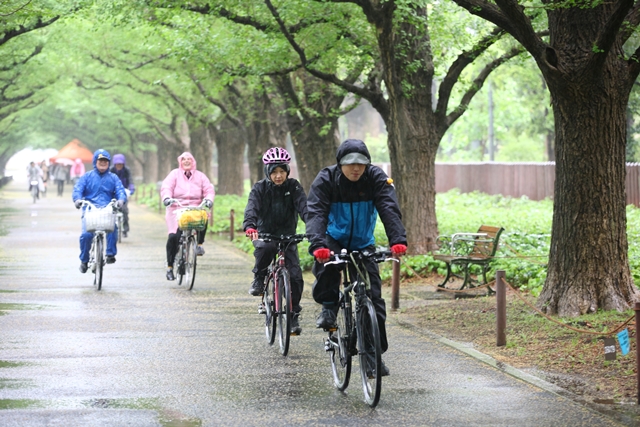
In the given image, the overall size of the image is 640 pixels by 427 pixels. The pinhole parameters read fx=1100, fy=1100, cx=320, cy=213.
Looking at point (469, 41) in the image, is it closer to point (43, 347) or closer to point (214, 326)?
point (214, 326)

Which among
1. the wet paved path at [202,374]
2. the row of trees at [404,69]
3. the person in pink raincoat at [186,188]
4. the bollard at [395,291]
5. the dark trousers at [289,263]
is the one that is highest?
the row of trees at [404,69]

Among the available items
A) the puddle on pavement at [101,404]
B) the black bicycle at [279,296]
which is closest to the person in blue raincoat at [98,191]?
the black bicycle at [279,296]

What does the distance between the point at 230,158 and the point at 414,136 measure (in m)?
26.2

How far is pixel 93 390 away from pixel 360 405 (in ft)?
6.37

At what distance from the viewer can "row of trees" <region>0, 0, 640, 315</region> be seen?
11023 mm

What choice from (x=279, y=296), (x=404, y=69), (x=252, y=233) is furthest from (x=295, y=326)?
(x=404, y=69)

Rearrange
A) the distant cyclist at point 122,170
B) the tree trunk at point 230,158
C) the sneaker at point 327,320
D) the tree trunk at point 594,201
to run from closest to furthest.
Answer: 1. the sneaker at point 327,320
2. the tree trunk at point 594,201
3. the distant cyclist at point 122,170
4. the tree trunk at point 230,158

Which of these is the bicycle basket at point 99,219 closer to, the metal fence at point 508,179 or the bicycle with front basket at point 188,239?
the bicycle with front basket at point 188,239

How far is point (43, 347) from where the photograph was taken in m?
9.91

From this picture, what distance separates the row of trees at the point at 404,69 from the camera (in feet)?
36.2

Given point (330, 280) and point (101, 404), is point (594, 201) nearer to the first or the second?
point (330, 280)

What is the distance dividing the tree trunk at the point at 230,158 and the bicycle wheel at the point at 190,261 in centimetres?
2792

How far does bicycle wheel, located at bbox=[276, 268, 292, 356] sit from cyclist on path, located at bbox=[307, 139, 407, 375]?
4.02 feet

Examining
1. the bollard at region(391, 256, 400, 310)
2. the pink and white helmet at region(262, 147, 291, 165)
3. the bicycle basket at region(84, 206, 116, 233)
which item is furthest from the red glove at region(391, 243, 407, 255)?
the bicycle basket at region(84, 206, 116, 233)
